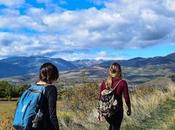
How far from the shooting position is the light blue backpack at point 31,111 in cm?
698

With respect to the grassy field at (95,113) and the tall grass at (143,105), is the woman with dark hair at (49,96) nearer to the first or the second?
the grassy field at (95,113)

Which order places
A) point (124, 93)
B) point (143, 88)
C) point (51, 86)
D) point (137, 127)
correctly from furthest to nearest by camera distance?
point (143, 88) < point (137, 127) < point (124, 93) < point (51, 86)

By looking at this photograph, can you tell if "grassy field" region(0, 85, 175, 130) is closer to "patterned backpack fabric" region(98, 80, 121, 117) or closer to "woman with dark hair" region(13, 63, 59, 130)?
"patterned backpack fabric" region(98, 80, 121, 117)

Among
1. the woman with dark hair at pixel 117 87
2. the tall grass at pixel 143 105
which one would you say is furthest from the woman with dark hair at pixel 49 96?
the tall grass at pixel 143 105

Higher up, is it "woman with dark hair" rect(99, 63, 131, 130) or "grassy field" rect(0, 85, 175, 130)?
"woman with dark hair" rect(99, 63, 131, 130)

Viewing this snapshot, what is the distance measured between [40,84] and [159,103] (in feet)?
43.9

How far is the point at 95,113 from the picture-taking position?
56.6 ft

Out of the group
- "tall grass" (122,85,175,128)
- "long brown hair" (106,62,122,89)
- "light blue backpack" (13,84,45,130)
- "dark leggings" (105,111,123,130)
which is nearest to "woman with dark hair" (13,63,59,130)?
A: "light blue backpack" (13,84,45,130)

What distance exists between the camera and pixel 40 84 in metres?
7.08

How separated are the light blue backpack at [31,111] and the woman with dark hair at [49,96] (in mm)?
62

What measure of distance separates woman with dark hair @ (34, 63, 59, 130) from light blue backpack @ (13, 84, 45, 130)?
0.06 meters

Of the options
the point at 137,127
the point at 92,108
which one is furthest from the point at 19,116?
the point at 92,108

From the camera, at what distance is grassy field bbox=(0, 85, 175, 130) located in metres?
14.0

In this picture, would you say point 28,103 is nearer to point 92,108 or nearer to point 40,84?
point 40,84
